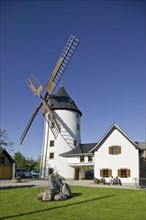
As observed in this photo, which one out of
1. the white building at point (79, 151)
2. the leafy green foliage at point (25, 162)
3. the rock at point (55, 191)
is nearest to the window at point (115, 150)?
the white building at point (79, 151)

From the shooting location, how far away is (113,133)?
3316 centimetres

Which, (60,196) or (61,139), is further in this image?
(61,139)

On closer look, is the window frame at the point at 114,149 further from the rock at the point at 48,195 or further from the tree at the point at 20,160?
the tree at the point at 20,160

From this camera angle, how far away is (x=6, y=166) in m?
40.2

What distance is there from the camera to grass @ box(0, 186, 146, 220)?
13.6 metres

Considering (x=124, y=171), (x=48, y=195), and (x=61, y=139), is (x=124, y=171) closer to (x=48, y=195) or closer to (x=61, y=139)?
(x=61, y=139)

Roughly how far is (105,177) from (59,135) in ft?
36.7

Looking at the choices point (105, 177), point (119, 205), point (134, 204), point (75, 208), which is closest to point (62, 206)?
point (75, 208)

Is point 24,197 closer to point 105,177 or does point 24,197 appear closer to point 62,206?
point 62,206

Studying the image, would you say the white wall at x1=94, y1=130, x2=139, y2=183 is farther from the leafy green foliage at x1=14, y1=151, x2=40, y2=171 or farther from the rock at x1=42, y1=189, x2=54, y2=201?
the leafy green foliage at x1=14, y1=151, x2=40, y2=171

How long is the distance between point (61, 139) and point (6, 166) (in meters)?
8.92

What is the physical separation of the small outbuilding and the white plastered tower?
4576mm

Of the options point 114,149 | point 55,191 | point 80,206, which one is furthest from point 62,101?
point 80,206

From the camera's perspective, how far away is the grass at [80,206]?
534 inches
